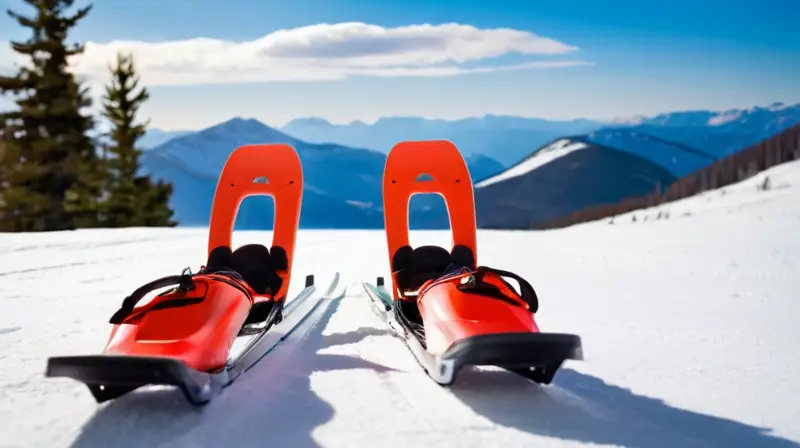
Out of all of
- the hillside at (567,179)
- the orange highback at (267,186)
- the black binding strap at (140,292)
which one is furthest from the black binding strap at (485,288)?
the hillside at (567,179)

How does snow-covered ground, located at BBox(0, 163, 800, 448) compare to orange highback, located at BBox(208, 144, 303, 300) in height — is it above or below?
below

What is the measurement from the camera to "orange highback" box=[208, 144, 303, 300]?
21.5 feet

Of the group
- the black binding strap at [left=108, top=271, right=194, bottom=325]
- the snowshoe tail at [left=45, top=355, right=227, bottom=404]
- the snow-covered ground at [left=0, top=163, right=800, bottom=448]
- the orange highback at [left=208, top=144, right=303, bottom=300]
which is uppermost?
the orange highback at [left=208, top=144, right=303, bottom=300]

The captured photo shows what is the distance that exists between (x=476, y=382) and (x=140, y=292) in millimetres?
2018

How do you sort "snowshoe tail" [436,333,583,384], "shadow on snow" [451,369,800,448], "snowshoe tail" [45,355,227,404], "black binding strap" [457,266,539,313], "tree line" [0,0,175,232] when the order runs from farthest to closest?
1. "tree line" [0,0,175,232]
2. "black binding strap" [457,266,539,313]
3. "snowshoe tail" [436,333,583,384]
4. "snowshoe tail" [45,355,227,404]
5. "shadow on snow" [451,369,800,448]

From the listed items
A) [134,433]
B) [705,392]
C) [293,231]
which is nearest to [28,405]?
[134,433]

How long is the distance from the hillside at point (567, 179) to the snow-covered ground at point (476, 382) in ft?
429

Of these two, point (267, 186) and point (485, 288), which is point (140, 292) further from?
point (267, 186)

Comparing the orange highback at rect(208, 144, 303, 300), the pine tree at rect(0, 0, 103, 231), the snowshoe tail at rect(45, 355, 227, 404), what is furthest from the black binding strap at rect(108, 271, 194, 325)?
the pine tree at rect(0, 0, 103, 231)

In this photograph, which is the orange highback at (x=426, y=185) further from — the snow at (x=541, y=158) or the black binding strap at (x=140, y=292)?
the snow at (x=541, y=158)

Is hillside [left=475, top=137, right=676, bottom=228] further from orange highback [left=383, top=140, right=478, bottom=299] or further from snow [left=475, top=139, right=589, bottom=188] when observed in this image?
orange highback [left=383, top=140, right=478, bottom=299]

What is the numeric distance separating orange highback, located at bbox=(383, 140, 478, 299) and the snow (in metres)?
139

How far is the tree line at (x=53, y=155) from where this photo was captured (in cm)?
3254

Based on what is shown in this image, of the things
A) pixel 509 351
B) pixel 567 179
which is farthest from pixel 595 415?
pixel 567 179
